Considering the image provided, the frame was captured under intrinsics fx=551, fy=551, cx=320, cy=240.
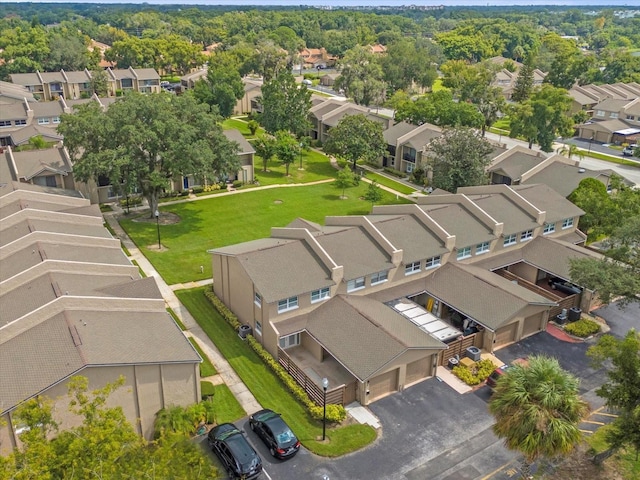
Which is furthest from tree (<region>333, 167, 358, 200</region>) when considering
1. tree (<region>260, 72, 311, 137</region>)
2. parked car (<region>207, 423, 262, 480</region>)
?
parked car (<region>207, 423, 262, 480</region>)

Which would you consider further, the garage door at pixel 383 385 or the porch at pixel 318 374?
the garage door at pixel 383 385

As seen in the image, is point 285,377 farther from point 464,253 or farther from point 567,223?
point 567,223

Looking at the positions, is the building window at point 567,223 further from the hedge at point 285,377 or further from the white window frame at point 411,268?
the hedge at point 285,377

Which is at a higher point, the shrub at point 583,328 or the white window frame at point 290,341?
the white window frame at point 290,341

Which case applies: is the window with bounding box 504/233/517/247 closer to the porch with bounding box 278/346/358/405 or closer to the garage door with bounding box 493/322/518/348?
the garage door with bounding box 493/322/518/348

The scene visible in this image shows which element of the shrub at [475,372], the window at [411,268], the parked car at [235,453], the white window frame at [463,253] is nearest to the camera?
the parked car at [235,453]

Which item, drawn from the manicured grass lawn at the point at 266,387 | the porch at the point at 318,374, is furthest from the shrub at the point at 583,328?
the manicured grass lawn at the point at 266,387

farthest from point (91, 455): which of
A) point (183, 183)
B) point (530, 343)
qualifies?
point (183, 183)

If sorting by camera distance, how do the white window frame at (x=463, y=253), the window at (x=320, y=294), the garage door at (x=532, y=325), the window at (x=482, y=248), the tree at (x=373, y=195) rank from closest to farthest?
1. the window at (x=320, y=294)
2. the garage door at (x=532, y=325)
3. the white window frame at (x=463, y=253)
4. the window at (x=482, y=248)
5. the tree at (x=373, y=195)
